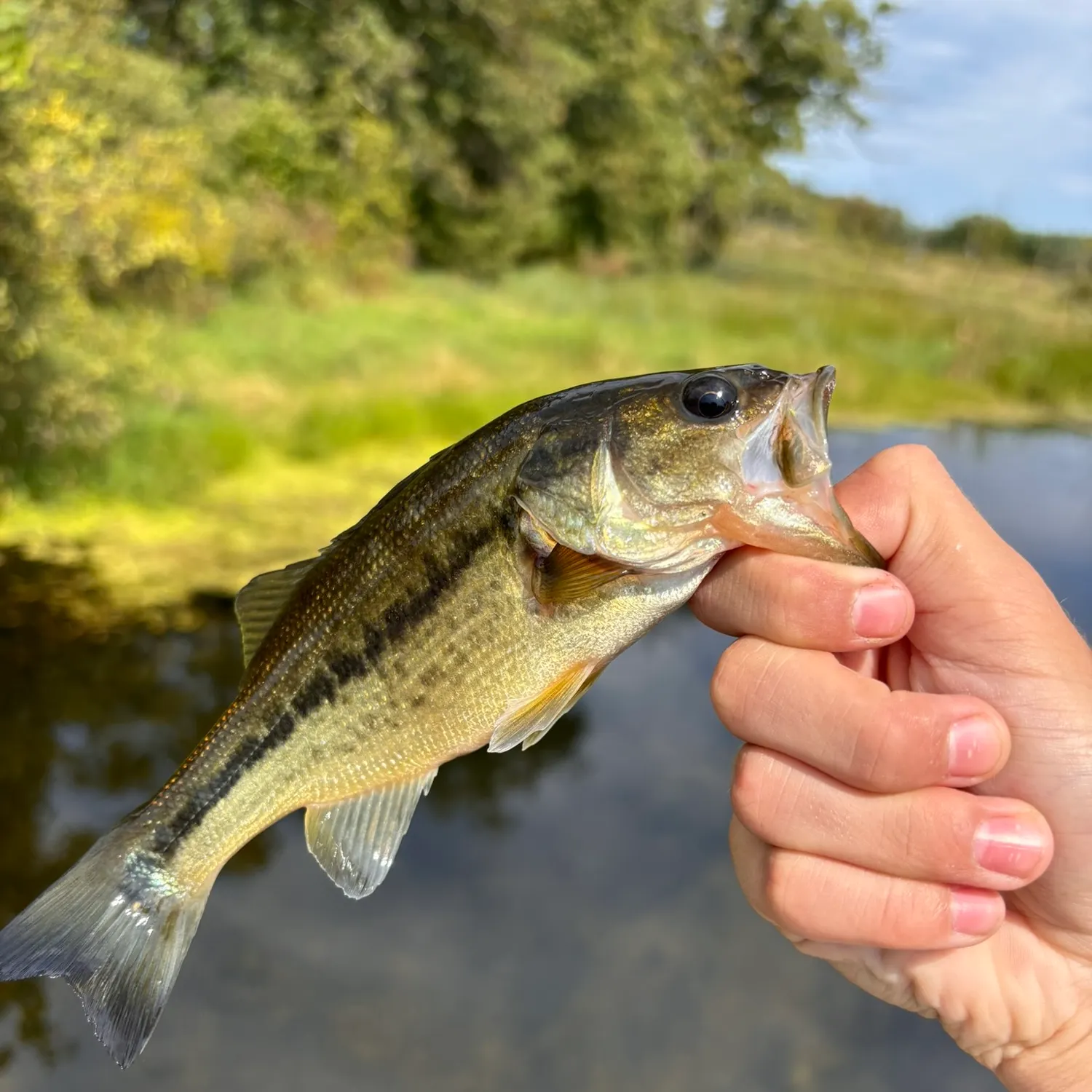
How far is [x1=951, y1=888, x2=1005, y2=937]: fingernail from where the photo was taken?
208cm

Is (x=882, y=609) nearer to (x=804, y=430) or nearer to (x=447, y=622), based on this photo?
(x=804, y=430)

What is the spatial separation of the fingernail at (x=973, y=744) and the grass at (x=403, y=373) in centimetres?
765

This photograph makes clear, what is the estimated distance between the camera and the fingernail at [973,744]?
1.95 m

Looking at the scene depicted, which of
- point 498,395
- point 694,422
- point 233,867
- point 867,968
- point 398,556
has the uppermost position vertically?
point 694,422

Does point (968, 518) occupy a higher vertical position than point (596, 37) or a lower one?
lower

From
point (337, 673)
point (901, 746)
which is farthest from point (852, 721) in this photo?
point (337, 673)

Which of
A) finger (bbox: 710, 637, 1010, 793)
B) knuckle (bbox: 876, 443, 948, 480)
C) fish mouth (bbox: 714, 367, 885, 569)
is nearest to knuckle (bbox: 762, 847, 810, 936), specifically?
finger (bbox: 710, 637, 1010, 793)

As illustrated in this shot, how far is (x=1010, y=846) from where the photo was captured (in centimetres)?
199

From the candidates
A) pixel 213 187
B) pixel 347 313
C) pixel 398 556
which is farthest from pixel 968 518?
pixel 213 187

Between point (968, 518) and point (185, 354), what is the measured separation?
43.6 ft

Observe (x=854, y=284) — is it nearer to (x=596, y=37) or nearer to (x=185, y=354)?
(x=596, y=37)

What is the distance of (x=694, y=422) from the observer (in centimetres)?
196

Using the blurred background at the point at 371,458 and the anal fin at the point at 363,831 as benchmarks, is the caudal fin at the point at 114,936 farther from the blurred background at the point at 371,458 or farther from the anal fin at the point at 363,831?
the blurred background at the point at 371,458

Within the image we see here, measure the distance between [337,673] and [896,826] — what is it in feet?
4.37
